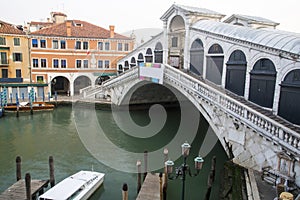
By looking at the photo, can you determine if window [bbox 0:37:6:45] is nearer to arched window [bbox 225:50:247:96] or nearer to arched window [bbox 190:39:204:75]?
arched window [bbox 190:39:204:75]

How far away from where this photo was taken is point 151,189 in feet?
35.0

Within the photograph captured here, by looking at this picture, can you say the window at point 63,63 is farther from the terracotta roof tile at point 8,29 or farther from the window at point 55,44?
the terracotta roof tile at point 8,29

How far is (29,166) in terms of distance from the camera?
13.9 m

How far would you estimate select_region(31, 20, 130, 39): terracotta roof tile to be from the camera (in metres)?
29.1

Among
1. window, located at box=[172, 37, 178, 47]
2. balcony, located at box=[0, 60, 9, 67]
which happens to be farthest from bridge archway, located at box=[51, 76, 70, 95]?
window, located at box=[172, 37, 178, 47]

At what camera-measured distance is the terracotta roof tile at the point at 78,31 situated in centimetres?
2906

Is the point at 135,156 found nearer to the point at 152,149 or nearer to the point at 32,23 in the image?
the point at 152,149

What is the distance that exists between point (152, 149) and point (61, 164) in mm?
5445

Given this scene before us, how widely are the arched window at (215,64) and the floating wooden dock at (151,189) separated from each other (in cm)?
723

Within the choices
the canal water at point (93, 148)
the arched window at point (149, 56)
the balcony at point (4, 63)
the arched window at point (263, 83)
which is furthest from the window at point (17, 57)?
the arched window at point (263, 83)

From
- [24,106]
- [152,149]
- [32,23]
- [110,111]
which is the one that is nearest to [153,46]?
[110,111]

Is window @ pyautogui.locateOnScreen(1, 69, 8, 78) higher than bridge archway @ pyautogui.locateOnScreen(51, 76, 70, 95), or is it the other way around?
window @ pyautogui.locateOnScreen(1, 69, 8, 78)

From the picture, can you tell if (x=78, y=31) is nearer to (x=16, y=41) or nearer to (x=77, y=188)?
(x=16, y=41)

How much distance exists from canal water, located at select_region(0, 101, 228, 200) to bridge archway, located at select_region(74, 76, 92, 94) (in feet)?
24.0
